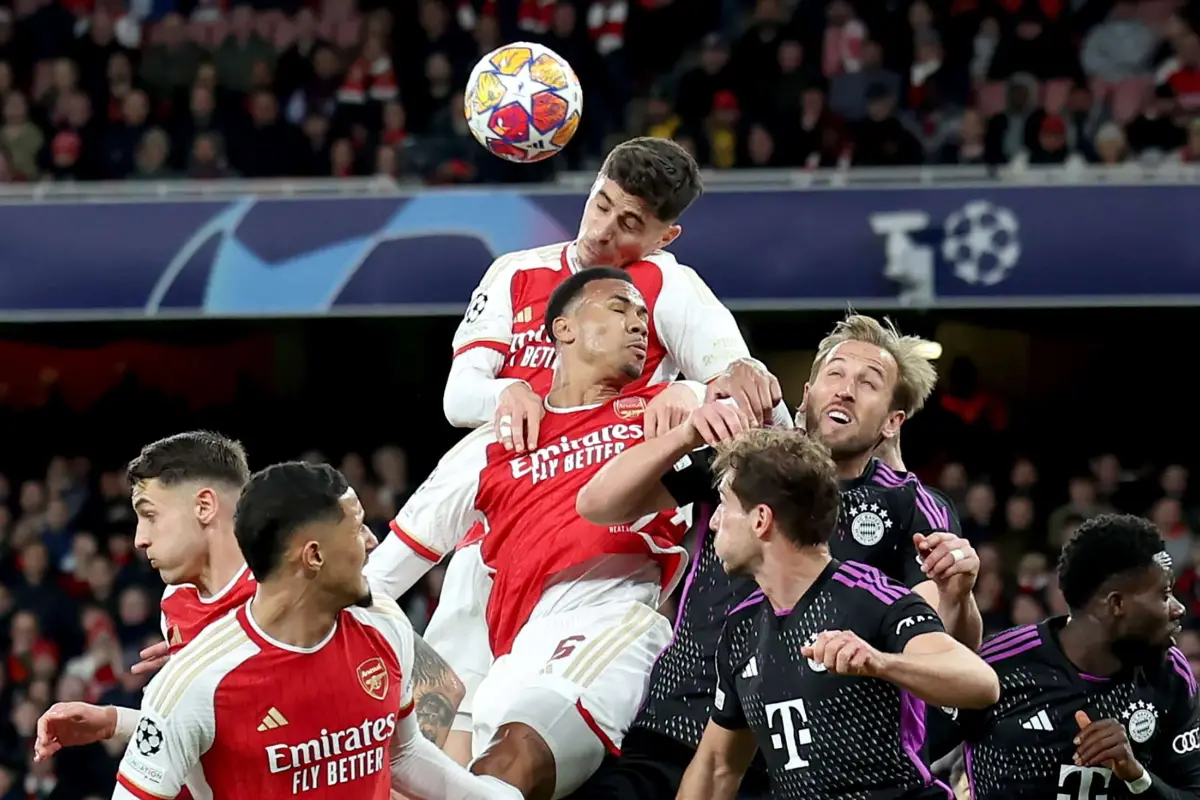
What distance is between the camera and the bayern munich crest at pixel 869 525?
17.6 ft

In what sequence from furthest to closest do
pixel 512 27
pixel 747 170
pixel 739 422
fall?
pixel 512 27
pixel 747 170
pixel 739 422

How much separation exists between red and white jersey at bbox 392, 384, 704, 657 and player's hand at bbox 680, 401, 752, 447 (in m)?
0.49

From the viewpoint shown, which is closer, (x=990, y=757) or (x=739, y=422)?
(x=739, y=422)

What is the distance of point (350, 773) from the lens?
179 inches

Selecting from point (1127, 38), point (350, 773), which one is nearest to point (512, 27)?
point (1127, 38)

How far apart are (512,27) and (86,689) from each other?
5900 millimetres

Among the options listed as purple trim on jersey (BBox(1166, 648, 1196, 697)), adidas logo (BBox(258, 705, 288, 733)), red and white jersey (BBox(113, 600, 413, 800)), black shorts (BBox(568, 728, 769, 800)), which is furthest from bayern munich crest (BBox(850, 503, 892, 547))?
adidas logo (BBox(258, 705, 288, 733))

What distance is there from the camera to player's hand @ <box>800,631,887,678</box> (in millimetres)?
4281

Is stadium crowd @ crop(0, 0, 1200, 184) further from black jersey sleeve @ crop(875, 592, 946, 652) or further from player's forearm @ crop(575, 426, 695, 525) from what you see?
black jersey sleeve @ crop(875, 592, 946, 652)

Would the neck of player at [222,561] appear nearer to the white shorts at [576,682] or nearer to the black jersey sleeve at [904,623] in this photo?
the white shorts at [576,682]

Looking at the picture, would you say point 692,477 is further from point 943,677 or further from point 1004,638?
point 943,677

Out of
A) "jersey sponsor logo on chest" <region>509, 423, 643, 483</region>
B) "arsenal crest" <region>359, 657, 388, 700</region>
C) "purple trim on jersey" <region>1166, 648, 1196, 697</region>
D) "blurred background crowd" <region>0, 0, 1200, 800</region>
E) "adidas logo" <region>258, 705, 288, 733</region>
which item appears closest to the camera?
"adidas logo" <region>258, 705, 288, 733</region>

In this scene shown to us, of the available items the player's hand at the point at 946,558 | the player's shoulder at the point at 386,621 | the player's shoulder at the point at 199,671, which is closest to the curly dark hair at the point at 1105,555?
the player's hand at the point at 946,558

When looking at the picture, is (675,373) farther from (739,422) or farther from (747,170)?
(747,170)
